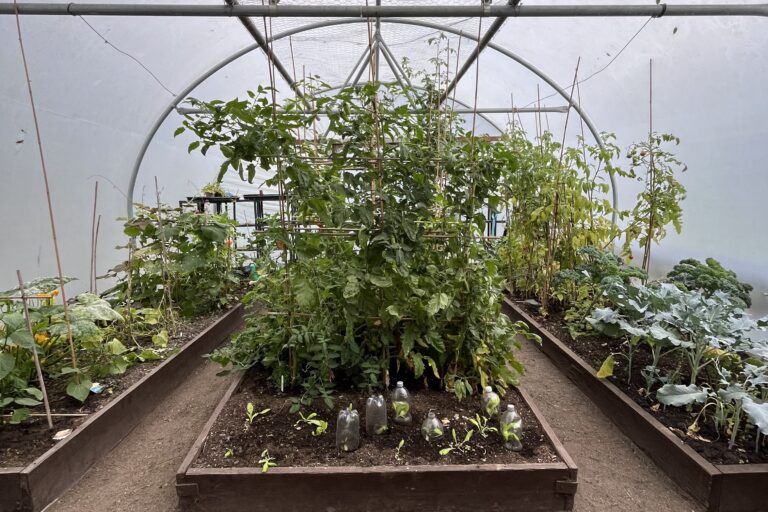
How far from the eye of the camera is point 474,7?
2771 millimetres

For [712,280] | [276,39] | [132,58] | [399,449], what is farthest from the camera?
[276,39]

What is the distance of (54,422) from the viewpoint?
206 centimetres

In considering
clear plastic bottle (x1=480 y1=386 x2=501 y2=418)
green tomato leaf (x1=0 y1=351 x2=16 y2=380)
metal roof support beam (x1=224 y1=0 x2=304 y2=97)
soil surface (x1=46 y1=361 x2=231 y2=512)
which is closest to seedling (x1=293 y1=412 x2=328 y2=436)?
soil surface (x1=46 y1=361 x2=231 y2=512)

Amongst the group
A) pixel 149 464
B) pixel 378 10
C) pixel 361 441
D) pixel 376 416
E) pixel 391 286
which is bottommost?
pixel 149 464

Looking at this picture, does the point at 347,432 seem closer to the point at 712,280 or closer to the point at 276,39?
the point at 712,280

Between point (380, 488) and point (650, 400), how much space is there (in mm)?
1646

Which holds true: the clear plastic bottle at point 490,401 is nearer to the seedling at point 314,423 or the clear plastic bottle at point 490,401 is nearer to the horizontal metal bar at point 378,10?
the seedling at point 314,423

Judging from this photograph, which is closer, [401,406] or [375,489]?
[375,489]

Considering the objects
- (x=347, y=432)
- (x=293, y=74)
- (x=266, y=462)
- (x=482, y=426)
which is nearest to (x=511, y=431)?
(x=482, y=426)

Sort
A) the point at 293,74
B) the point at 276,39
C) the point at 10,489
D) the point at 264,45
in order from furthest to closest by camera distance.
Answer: the point at 276,39, the point at 264,45, the point at 293,74, the point at 10,489

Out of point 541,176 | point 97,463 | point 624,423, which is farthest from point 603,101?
point 97,463

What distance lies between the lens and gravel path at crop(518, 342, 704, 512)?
188 cm

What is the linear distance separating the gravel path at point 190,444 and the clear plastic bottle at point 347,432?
0.76 metres

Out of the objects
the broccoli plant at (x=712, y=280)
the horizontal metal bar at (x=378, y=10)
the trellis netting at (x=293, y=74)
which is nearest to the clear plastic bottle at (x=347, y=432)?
the trellis netting at (x=293, y=74)
